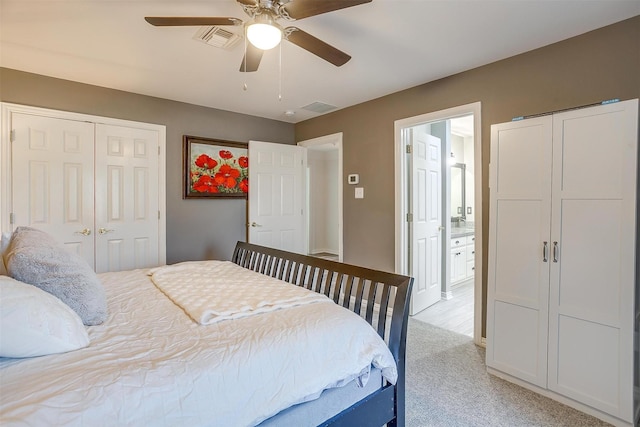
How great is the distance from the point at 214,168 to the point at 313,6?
109 inches

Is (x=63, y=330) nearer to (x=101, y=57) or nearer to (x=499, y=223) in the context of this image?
(x=101, y=57)

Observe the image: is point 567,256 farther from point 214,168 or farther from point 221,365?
point 214,168

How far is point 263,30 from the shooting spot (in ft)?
5.18

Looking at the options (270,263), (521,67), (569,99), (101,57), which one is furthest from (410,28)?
(101,57)

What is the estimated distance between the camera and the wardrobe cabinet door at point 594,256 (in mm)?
1768

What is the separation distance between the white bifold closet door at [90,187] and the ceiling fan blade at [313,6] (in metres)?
2.59

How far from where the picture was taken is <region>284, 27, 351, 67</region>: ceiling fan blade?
5.73 ft

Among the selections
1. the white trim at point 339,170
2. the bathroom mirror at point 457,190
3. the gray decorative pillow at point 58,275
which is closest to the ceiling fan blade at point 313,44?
the gray decorative pillow at point 58,275

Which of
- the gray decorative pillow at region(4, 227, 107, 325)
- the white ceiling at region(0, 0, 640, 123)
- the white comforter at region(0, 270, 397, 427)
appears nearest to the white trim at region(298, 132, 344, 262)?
the white ceiling at region(0, 0, 640, 123)

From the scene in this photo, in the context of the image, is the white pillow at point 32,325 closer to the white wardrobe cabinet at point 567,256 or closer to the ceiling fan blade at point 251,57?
the ceiling fan blade at point 251,57

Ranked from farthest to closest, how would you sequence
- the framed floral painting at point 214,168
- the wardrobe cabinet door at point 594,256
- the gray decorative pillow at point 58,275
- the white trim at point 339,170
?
the white trim at point 339,170 < the framed floral painting at point 214,168 < the wardrobe cabinet door at point 594,256 < the gray decorative pillow at point 58,275

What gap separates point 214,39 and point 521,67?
2341 millimetres

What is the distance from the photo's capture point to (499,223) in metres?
2.30

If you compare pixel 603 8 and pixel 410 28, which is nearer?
pixel 603 8
